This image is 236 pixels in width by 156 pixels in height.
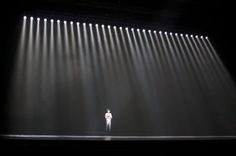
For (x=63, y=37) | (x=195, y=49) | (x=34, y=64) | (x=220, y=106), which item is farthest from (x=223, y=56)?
(x=34, y=64)

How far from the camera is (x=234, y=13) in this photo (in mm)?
3137

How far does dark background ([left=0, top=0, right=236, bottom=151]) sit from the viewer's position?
2750 mm

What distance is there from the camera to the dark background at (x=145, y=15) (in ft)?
9.02

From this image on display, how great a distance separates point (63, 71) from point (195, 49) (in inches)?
71.3

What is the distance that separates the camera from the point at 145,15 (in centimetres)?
310

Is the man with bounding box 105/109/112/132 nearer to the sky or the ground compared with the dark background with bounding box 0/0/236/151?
nearer to the ground

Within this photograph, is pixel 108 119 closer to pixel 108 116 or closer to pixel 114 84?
pixel 108 116
